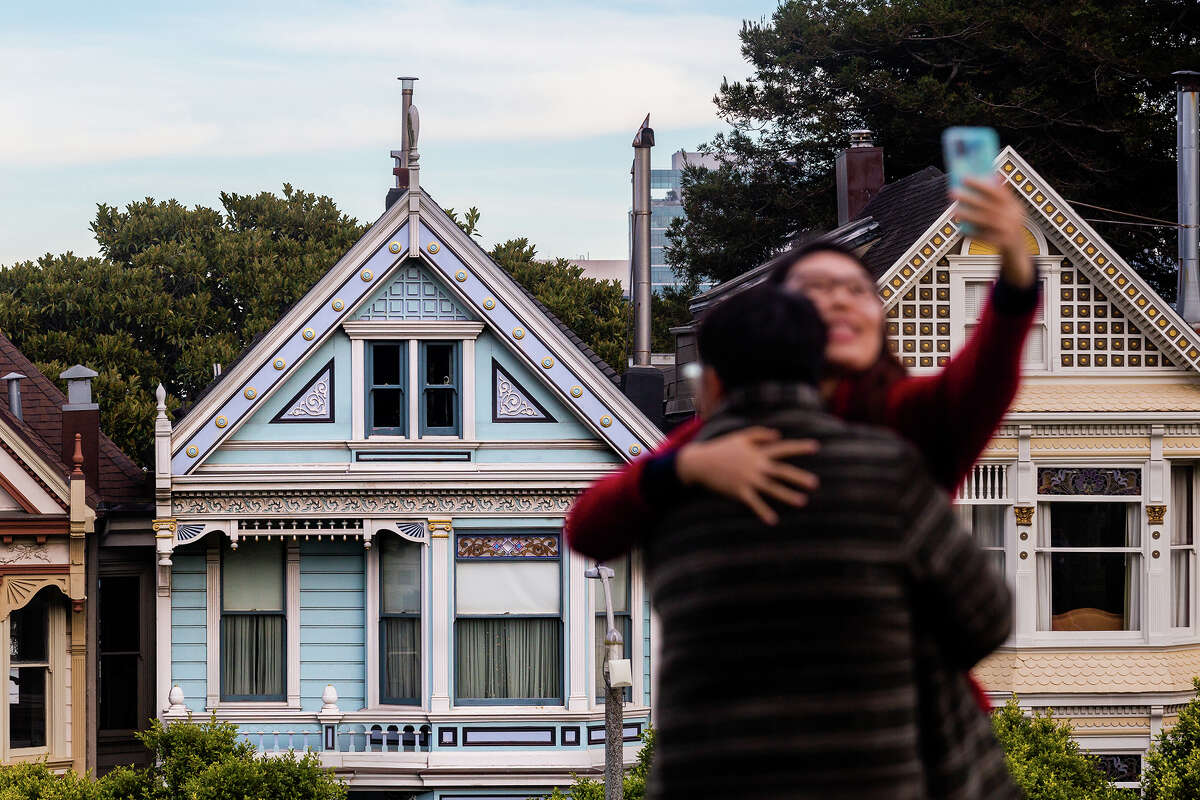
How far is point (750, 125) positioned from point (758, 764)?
132 feet

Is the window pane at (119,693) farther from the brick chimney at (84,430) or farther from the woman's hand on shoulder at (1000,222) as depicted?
the woman's hand on shoulder at (1000,222)

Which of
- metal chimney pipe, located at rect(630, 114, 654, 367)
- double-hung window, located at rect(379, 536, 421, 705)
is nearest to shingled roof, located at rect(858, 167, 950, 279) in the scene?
metal chimney pipe, located at rect(630, 114, 654, 367)

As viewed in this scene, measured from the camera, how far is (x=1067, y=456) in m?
21.2

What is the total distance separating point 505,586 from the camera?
21.2 metres

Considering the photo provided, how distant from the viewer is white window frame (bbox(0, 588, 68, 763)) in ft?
67.8

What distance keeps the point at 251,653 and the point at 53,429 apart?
4.63 m

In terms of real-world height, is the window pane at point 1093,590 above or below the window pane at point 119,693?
above

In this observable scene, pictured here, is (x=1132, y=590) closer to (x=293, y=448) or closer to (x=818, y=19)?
(x=293, y=448)

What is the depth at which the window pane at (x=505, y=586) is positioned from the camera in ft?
69.3

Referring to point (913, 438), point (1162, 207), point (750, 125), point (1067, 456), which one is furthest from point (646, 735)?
point (750, 125)

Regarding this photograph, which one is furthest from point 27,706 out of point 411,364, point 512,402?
point 512,402

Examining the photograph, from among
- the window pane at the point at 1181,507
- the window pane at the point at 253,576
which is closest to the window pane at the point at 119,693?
the window pane at the point at 253,576

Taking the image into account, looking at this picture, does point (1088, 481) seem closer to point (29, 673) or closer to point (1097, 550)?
point (1097, 550)

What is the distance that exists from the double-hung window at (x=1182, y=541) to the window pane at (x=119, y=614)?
44.9ft
